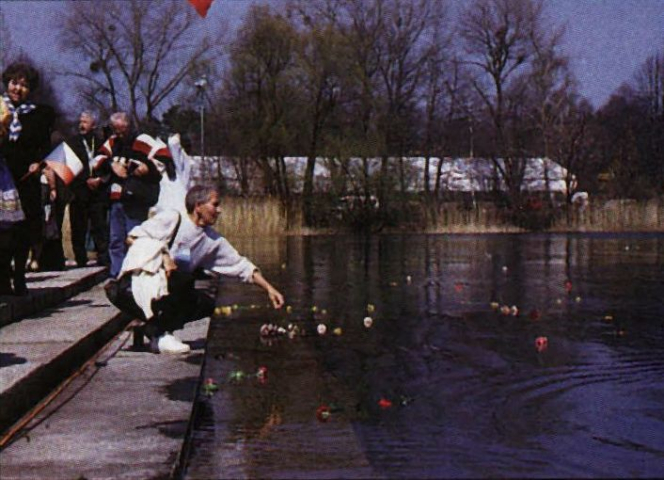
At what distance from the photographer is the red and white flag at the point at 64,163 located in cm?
1005

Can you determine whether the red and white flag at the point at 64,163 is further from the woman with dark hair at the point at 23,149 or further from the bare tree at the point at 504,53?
the bare tree at the point at 504,53

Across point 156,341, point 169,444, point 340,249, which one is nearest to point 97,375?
point 156,341

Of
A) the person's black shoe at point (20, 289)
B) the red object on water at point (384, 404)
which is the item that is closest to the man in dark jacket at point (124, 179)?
the person's black shoe at point (20, 289)

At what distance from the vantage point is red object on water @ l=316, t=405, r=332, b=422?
21.6 feet

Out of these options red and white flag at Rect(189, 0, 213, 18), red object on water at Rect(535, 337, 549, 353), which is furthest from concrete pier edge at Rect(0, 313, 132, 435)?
red object on water at Rect(535, 337, 549, 353)

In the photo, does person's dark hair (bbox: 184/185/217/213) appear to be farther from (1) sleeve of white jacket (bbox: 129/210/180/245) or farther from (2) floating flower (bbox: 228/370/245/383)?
(2) floating flower (bbox: 228/370/245/383)

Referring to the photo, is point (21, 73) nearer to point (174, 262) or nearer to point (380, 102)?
point (174, 262)

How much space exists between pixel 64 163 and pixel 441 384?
12.8 ft

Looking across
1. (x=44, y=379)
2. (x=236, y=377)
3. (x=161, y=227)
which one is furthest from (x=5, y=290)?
(x=44, y=379)

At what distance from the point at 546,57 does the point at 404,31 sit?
6207mm

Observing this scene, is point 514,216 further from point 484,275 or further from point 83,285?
point 83,285

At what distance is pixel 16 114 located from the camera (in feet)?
31.4

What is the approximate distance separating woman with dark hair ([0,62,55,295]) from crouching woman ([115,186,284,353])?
4.98 ft

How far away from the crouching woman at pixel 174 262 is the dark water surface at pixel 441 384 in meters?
0.43
